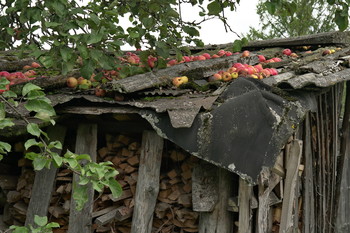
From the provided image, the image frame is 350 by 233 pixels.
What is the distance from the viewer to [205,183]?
12.4ft

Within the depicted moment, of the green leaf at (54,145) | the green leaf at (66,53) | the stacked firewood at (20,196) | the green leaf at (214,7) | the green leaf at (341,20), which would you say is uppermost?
the green leaf at (214,7)

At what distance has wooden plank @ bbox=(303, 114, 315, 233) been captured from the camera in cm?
494

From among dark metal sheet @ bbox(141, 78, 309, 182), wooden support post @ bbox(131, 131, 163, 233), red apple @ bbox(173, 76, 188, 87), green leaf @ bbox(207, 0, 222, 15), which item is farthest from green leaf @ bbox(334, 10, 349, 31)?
wooden support post @ bbox(131, 131, 163, 233)

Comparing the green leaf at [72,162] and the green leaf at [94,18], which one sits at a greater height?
the green leaf at [94,18]

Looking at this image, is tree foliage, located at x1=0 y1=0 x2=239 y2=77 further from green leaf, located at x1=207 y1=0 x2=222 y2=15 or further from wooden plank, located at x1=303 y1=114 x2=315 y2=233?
wooden plank, located at x1=303 y1=114 x2=315 y2=233

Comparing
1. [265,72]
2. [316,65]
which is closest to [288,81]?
[265,72]

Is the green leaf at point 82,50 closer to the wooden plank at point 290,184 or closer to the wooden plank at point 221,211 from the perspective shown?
the wooden plank at point 221,211

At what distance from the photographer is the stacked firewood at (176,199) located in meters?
3.89

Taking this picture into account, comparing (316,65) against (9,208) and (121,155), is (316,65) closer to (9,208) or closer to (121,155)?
(121,155)

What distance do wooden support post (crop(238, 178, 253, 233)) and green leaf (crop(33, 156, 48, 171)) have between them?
5.15ft

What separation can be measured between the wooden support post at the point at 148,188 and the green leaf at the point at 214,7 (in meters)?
1.13

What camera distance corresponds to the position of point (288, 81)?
369cm

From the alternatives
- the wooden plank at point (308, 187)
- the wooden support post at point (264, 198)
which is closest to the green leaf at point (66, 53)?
the wooden support post at point (264, 198)

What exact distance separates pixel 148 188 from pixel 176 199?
238 mm
